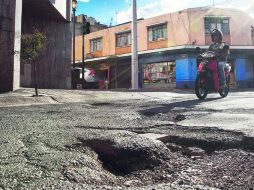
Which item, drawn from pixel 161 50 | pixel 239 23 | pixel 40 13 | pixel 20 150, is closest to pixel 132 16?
pixel 161 50

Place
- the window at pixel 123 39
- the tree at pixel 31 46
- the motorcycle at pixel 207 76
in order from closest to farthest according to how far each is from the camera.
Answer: the motorcycle at pixel 207 76 → the tree at pixel 31 46 → the window at pixel 123 39

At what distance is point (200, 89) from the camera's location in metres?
7.53

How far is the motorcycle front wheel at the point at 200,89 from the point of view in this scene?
293 inches

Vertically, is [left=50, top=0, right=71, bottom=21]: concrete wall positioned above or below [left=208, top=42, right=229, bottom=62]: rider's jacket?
above

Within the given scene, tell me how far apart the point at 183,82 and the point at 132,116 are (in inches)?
747

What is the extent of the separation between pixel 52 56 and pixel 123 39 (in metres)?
14.3

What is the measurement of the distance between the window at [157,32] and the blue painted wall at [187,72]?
232cm

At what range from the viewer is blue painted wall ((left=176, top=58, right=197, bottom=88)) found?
22656 millimetres

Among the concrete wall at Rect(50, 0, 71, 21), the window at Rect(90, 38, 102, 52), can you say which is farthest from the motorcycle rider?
the window at Rect(90, 38, 102, 52)

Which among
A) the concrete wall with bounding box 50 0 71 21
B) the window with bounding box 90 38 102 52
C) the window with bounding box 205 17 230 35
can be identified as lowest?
the concrete wall with bounding box 50 0 71 21

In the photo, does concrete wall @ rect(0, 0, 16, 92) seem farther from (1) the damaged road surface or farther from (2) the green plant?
(1) the damaged road surface

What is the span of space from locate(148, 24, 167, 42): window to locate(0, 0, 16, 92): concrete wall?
1662cm

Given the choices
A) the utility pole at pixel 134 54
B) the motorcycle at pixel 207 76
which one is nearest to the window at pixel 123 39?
the utility pole at pixel 134 54

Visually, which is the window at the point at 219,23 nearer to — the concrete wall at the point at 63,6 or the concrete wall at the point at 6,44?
the concrete wall at the point at 63,6
